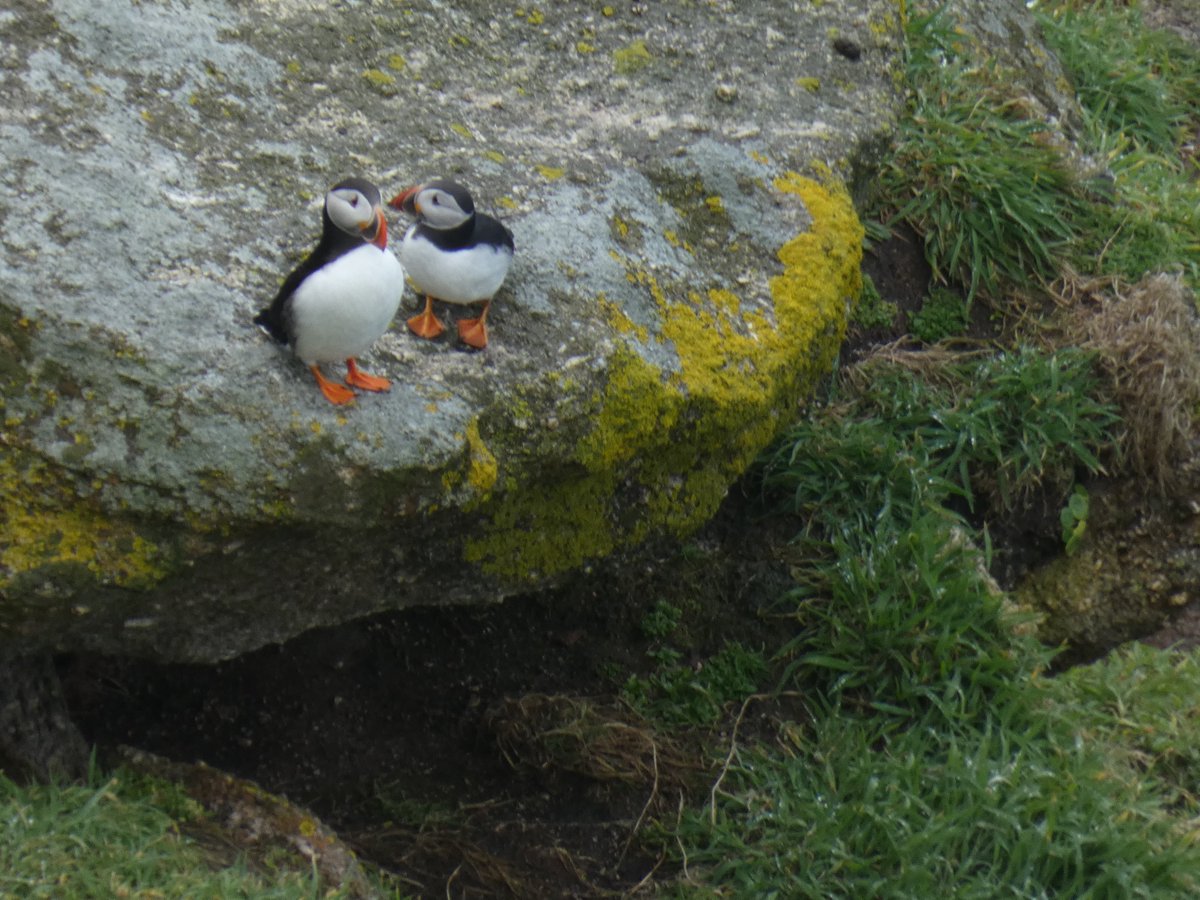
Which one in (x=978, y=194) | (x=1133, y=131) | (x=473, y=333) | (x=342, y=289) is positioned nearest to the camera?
(x=342, y=289)

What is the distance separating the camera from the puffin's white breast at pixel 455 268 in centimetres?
288

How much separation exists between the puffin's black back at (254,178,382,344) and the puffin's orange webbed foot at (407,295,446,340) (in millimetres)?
398

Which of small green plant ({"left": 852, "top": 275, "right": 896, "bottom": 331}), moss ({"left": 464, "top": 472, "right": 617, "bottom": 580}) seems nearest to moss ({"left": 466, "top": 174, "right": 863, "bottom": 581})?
moss ({"left": 464, "top": 472, "right": 617, "bottom": 580})

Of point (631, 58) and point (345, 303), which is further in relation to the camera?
point (631, 58)

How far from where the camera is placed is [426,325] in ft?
9.74

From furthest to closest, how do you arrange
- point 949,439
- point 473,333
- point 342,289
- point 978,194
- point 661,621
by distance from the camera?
point 978,194 < point 949,439 < point 661,621 < point 473,333 < point 342,289

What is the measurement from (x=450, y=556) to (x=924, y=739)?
1.60m

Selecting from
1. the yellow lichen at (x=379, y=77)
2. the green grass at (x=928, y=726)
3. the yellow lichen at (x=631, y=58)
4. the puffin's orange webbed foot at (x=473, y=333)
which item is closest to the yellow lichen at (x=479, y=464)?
the puffin's orange webbed foot at (x=473, y=333)

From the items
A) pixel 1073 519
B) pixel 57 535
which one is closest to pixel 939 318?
pixel 1073 519

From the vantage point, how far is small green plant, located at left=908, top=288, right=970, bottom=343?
16.2 feet

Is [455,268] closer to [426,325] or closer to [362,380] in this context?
[426,325]

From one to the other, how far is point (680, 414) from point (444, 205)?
0.76 meters

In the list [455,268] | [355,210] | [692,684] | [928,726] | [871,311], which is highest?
[355,210]

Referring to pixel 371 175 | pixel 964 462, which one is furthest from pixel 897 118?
pixel 371 175
